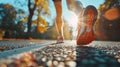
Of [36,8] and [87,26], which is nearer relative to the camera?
[87,26]

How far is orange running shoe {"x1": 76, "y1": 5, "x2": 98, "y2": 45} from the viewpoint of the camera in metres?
4.06

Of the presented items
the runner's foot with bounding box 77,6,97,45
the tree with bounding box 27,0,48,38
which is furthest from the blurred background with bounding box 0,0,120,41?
the runner's foot with bounding box 77,6,97,45

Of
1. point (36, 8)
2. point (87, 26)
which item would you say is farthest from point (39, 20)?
point (87, 26)

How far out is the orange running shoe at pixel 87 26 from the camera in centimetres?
406

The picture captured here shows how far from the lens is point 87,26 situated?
4.03 metres

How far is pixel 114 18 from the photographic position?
2828 cm

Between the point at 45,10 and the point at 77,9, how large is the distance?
77.3ft

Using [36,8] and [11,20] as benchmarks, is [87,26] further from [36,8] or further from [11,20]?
[11,20]

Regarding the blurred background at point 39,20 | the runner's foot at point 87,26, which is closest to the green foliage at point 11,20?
the blurred background at point 39,20

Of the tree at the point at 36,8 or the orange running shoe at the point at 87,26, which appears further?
the tree at the point at 36,8

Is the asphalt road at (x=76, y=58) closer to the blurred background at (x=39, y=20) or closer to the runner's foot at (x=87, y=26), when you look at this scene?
the runner's foot at (x=87, y=26)

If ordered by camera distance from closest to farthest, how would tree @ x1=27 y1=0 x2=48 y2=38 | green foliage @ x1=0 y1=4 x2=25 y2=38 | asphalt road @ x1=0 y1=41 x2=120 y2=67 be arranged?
asphalt road @ x1=0 y1=41 x2=120 y2=67 → tree @ x1=27 y1=0 x2=48 y2=38 → green foliage @ x1=0 y1=4 x2=25 y2=38

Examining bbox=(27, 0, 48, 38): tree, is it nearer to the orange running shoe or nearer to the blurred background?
the blurred background

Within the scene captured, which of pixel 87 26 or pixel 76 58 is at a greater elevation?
pixel 87 26
